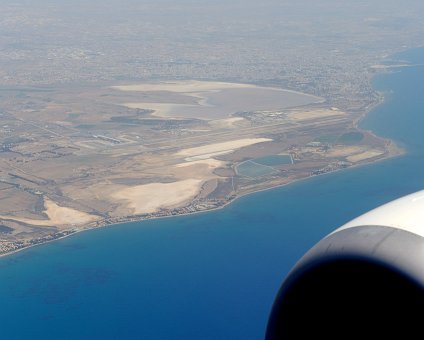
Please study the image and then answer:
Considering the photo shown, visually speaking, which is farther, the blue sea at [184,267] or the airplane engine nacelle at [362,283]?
the blue sea at [184,267]

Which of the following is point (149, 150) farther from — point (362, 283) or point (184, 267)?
point (362, 283)

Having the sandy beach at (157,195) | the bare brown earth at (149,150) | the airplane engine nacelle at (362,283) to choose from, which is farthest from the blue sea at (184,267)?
the airplane engine nacelle at (362,283)

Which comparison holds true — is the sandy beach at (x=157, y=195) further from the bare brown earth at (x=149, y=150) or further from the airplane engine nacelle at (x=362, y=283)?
the airplane engine nacelle at (x=362, y=283)

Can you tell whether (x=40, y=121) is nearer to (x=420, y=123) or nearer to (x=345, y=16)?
(x=420, y=123)

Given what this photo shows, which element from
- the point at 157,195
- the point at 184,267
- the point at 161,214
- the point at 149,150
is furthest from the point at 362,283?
the point at 149,150

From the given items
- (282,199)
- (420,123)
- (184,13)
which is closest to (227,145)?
(282,199)

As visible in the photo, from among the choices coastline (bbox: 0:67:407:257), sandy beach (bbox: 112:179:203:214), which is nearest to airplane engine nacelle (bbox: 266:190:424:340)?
coastline (bbox: 0:67:407:257)
